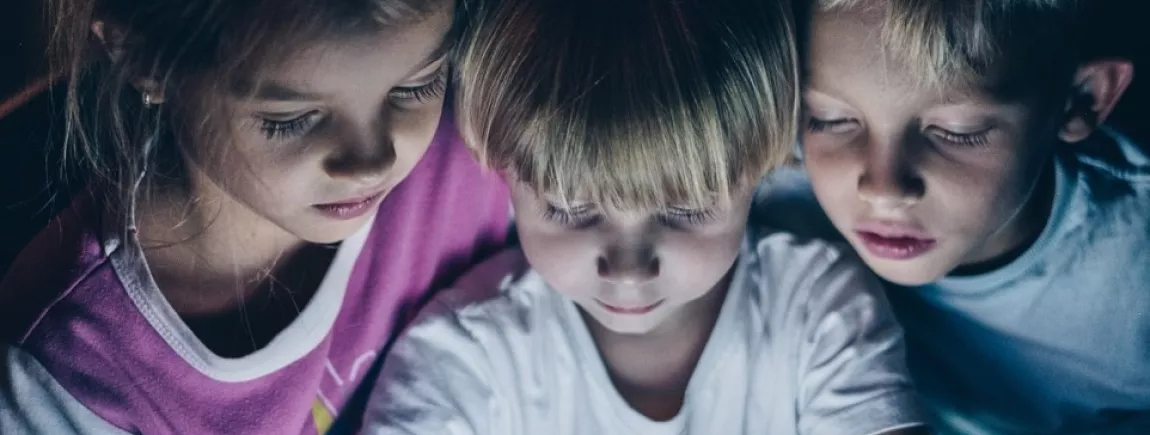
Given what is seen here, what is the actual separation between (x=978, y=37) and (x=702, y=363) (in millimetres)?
288

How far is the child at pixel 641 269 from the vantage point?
Answer: 1.86ft

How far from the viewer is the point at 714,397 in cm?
72

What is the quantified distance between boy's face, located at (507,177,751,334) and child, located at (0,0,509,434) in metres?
0.06

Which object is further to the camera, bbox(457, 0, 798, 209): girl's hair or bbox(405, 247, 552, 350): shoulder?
bbox(405, 247, 552, 350): shoulder

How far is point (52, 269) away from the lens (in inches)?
21.9

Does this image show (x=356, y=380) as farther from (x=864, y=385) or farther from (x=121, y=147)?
(x=864, y=385)

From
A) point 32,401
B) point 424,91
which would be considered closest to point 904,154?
point 424,91

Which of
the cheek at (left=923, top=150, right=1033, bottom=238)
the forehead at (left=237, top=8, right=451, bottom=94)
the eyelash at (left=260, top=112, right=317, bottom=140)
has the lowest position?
the cheek at (left=923, top=150, right=1033, bottom=238)

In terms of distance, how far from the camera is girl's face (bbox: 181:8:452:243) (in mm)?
552

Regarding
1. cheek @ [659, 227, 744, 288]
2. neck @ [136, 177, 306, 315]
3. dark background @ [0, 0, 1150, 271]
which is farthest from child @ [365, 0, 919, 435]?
dark background @ [0, 0, 1150, 271]

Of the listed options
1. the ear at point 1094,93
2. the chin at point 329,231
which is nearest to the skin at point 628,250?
the chin at point 329,231

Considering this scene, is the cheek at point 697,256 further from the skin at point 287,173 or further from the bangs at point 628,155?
the skin at point 287,173

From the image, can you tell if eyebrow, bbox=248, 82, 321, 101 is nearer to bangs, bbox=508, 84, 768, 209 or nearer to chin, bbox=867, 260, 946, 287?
bangs, bbox=508, 84, 768, 209

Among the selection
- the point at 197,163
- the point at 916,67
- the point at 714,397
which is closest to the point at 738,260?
the point at 714,397
